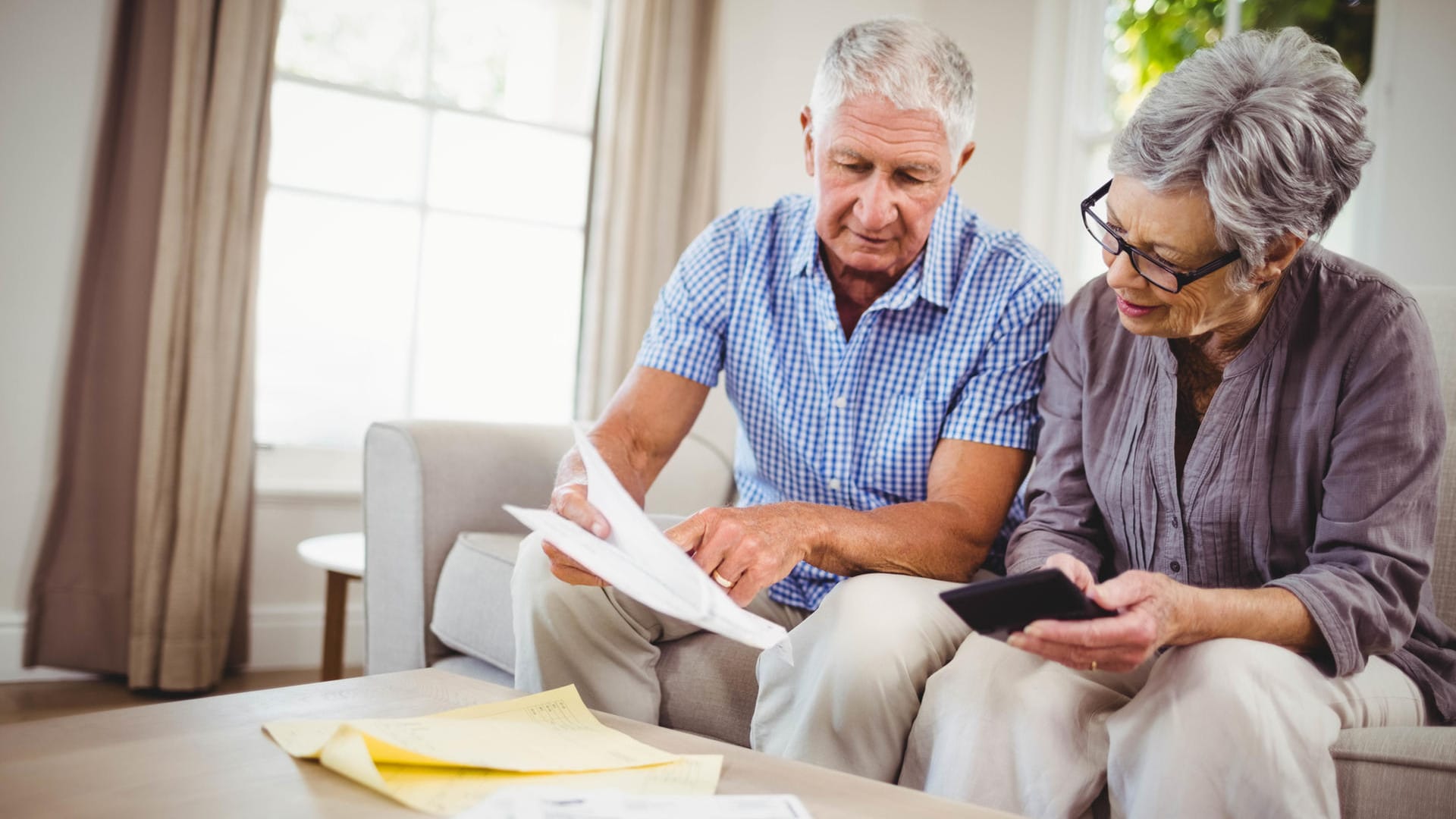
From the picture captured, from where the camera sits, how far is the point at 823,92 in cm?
154

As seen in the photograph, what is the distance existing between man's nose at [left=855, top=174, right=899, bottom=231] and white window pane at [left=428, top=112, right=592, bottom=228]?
2066 mm

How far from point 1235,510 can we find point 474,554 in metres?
1.13

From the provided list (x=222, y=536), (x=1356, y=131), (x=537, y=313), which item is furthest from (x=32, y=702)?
(x=1356, y=131)

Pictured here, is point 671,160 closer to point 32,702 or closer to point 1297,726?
point 32,702

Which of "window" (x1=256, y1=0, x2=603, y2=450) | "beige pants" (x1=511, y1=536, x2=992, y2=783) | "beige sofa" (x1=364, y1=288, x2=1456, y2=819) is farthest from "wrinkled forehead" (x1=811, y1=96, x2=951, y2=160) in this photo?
"window" (x1=256, y1=0, x2=603, y2=450)

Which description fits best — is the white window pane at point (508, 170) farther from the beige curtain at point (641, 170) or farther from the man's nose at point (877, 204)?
the man's nose at point (877, 204)

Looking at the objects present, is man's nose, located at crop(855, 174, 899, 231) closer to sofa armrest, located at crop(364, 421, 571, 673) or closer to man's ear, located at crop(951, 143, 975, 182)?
man's ear, located at crop(951, 143, 975, 182)

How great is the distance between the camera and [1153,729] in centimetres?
99

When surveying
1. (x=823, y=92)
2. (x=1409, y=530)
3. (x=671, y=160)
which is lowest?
(x=1409, y=530)

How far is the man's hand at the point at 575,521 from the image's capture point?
104 centimetres

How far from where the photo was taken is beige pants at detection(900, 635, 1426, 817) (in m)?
0.93

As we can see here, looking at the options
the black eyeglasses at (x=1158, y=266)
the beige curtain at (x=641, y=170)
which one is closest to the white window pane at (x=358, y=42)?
the beige curtain at (x=641, y=170)

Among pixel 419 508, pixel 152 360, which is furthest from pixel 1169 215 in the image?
pixel 152 360

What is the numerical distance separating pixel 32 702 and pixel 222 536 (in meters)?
0.53
